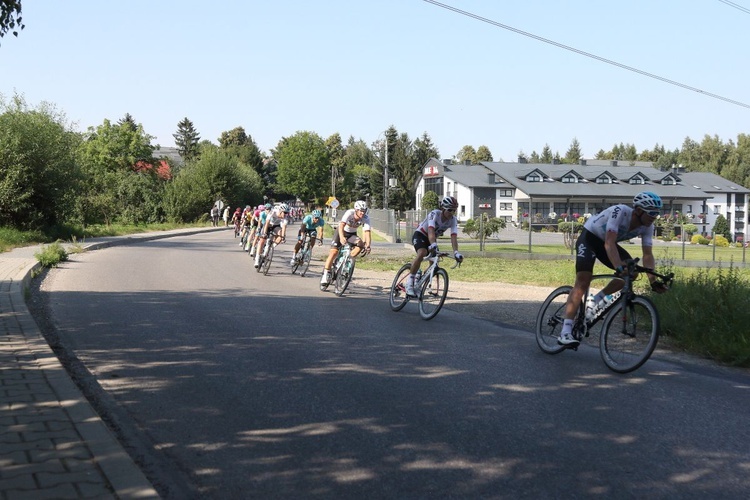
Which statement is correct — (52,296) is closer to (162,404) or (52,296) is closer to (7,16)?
(7,16)

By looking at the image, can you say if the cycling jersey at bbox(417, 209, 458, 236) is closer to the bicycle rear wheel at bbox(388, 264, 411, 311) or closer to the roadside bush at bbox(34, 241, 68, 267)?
the bicycle rear wheel at bbox(388, 264, 411, 311)

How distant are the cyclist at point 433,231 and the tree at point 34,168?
21.3 metres

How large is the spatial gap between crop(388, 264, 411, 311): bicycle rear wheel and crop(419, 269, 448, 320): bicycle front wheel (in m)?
0.54

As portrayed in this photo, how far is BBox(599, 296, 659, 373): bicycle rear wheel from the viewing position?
715 cm

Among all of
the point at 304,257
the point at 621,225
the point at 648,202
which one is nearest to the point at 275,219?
the point at 304,257

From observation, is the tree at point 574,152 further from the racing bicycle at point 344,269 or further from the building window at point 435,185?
the racing bicycle at point 344,269

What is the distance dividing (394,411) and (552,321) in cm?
308

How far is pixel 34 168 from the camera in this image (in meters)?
29.2

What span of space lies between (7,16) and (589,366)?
8.14 m

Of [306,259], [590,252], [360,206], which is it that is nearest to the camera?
[590,252]

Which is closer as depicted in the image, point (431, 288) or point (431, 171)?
point (431, 288)

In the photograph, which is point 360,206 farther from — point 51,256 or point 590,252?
point 51,256

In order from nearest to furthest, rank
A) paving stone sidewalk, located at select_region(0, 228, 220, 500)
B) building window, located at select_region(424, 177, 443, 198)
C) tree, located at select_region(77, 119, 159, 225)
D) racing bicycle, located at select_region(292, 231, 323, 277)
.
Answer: paving stone sidewalk, located at select_region(0, 228, 220, 500) → racing bicycle, located at select_region(292, 231, 323, 277) → tree, located at select_region(77, 119, 159, 225) → building window, located at select_region(424, 177, 443, 198)

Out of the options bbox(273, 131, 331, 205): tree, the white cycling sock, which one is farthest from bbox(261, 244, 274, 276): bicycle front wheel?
bbox(273, 131, 331, 205): tree
